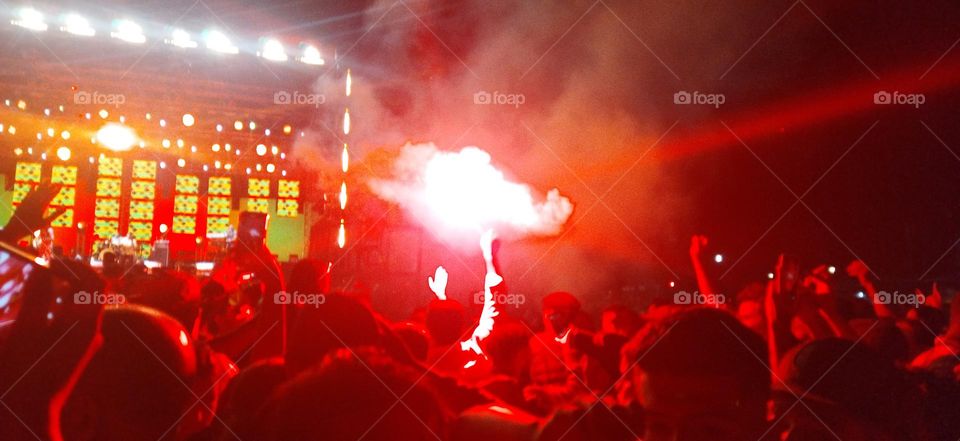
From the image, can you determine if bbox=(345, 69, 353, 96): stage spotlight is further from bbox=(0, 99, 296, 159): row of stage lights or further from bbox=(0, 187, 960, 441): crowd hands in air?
bbox=(0, 187, 960, 441): crowd hands in air

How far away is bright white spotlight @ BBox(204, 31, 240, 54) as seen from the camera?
16.2 metres

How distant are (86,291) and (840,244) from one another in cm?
1391

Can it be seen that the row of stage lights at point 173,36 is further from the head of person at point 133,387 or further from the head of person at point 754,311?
the head of person at point 133,387

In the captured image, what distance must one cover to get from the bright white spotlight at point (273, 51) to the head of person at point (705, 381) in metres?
16.7

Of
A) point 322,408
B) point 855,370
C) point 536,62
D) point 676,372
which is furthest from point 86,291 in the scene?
point 536,62

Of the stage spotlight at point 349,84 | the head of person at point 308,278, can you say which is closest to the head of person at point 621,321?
the head of person at point 308,278

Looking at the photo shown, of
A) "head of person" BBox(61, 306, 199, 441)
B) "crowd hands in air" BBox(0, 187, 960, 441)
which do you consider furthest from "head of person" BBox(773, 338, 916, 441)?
"head of person" BBox(61, 306, 199, 441)

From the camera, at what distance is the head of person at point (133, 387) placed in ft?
7.11

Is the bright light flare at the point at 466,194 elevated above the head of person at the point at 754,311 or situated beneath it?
elevated above

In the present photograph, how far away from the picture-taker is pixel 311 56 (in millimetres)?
17094

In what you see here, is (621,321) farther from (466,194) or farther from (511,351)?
(466,194)

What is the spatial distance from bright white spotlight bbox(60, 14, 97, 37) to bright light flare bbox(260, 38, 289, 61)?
381 cm

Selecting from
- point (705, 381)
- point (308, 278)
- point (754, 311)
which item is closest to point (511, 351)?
point (308, 278)

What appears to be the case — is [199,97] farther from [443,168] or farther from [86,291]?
[86,291]
